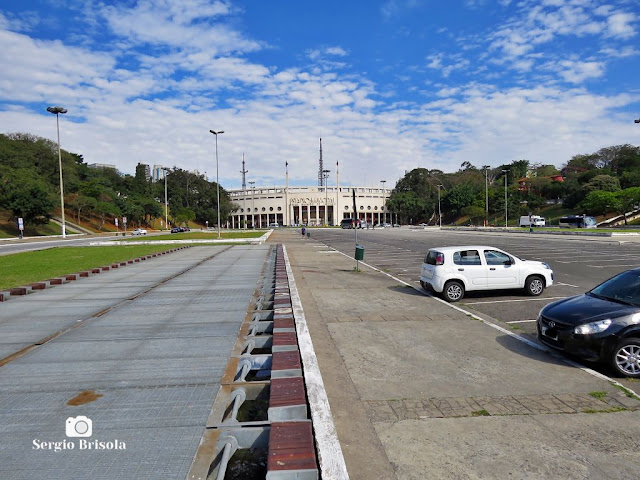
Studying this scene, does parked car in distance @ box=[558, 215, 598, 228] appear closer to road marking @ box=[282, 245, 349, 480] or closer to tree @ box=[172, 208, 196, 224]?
road marking @ box=[282, 245, 349, 480]

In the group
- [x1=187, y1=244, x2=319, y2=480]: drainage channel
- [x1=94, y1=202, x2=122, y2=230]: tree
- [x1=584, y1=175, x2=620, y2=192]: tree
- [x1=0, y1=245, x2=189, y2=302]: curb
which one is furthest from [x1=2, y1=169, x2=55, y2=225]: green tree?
[x1=584, y1=175, x2=620, y2=192]: tree

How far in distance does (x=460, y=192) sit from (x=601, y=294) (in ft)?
362

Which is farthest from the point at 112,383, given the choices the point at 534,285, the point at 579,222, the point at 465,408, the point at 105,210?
the point at 105,210

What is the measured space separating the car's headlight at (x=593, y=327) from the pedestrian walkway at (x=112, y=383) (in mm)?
5022

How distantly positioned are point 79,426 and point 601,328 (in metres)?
6.55

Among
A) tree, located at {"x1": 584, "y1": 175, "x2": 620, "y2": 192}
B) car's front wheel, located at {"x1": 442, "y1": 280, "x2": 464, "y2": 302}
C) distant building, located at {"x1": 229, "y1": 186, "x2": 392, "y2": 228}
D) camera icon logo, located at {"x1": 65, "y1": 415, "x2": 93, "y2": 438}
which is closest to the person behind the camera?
camera icon logo, located at {"x1": 65, "y1": 415, "x2": 93, "y2": 438}

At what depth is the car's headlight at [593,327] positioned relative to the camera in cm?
599

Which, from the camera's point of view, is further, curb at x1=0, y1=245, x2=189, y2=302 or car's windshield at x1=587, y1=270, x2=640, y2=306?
curb at x1=0, y1=245, x2=189, y2=302

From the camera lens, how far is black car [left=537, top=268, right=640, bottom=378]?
5824 millimetres

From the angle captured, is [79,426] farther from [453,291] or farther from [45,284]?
[45,284]

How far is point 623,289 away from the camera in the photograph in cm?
691

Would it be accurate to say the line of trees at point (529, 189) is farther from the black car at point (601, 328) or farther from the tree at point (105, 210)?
the black car at point (601, 328)

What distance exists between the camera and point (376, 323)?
29.1 feet

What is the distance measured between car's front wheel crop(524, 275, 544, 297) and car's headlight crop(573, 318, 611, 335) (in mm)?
5810
